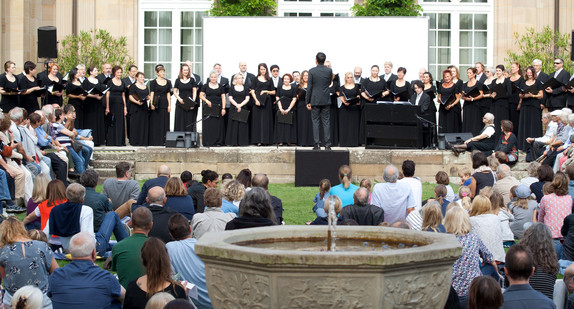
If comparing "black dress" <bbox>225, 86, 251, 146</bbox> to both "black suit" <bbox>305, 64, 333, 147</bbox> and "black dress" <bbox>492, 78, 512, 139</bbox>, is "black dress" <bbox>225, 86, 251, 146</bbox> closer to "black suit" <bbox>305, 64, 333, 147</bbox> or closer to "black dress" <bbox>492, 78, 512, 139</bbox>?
"black suit" <bbox>305, 64, 333, 147</bbox>

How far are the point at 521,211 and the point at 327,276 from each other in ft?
21.2

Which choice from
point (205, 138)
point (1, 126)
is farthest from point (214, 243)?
point (205, 138)

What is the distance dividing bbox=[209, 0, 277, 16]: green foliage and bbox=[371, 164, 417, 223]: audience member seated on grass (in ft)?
41.3

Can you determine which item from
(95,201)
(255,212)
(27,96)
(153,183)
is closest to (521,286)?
(255,212)

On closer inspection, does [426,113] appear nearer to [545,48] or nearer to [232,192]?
[545,48]

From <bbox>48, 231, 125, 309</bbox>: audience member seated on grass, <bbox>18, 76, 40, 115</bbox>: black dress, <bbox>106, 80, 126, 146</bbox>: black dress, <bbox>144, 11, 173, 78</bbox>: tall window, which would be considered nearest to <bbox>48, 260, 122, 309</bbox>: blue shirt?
<bbox>48, 231, 125, 309</bbox>: audience member seated on grass

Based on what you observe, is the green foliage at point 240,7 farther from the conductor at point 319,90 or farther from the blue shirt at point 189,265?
the blue shirt at point 189,265

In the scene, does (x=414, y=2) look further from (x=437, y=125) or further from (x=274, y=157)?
(x=274, y=157)

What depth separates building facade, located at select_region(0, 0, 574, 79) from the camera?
22.7 metres

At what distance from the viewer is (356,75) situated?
61.3 feet

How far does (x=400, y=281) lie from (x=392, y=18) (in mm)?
16302

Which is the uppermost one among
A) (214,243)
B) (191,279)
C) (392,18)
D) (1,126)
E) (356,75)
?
(392,18)

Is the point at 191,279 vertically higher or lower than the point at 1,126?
lower

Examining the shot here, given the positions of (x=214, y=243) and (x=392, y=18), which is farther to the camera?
(x=392, y=18)
